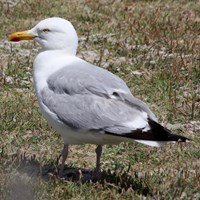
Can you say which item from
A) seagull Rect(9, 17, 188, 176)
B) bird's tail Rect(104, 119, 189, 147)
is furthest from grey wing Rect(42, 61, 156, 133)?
bird's tail Rect(104, 119, 189, 147)

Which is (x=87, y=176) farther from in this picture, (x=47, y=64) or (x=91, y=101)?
(x=47, y=64)

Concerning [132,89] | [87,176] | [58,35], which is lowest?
[132,89]

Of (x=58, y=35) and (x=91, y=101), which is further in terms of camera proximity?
(x=58, y=35)

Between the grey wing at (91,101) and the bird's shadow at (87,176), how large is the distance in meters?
0.49

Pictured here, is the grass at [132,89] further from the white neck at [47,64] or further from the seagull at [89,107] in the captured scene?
the white neck at [47,64]

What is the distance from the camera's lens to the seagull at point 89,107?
628 cm

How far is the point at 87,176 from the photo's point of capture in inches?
280

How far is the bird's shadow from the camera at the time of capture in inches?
260

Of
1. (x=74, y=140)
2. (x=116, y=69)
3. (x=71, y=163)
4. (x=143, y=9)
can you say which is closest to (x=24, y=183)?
(x=74, y=140)

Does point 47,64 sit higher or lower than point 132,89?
higher

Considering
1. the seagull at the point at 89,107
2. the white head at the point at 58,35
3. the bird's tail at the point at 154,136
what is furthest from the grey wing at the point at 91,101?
the white head at the point at 58,35

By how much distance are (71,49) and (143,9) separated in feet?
20.4

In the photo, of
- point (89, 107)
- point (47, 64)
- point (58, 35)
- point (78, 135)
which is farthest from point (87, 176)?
point (58, 35)

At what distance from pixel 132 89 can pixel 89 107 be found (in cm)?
318
